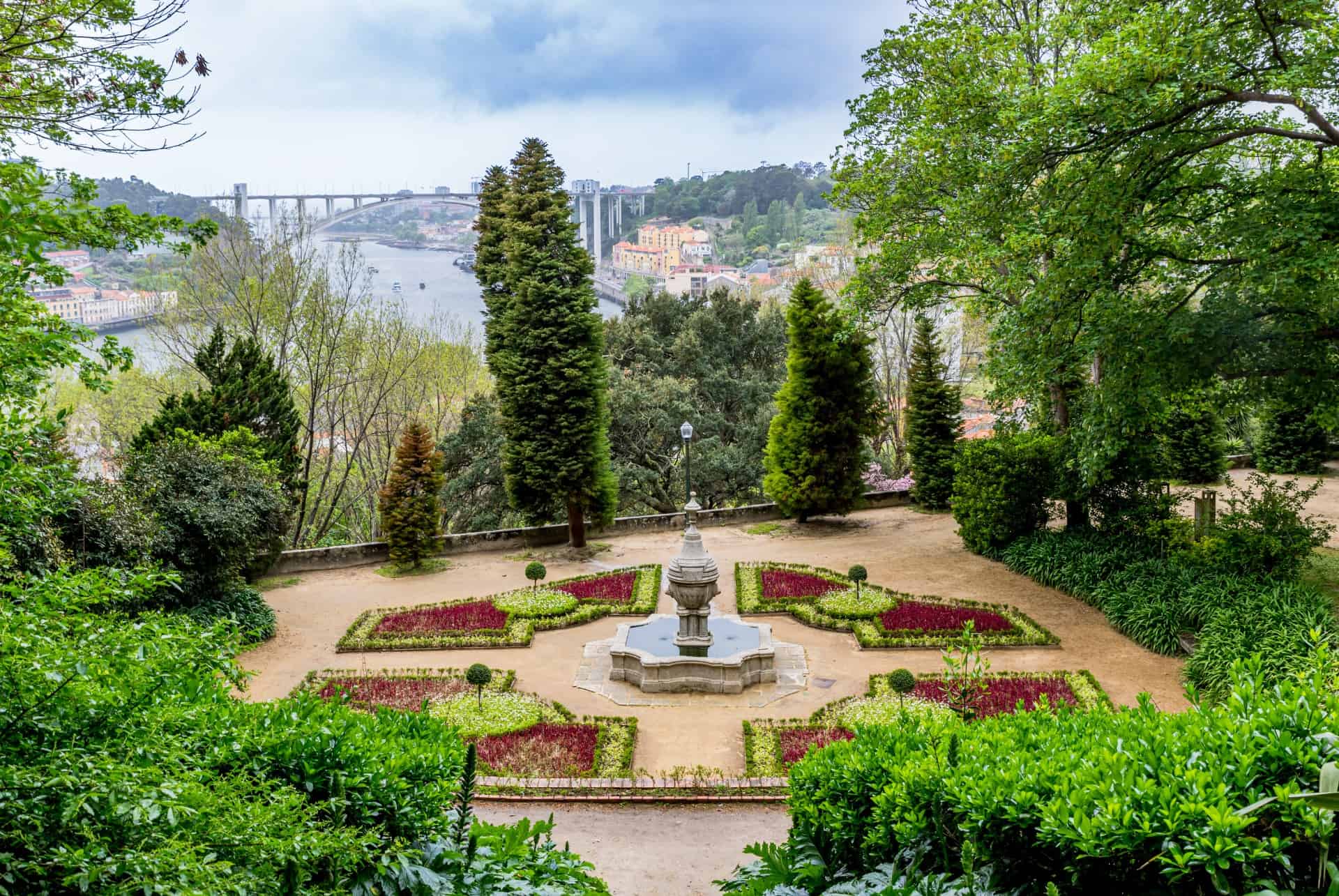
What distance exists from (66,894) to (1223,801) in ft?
13.7

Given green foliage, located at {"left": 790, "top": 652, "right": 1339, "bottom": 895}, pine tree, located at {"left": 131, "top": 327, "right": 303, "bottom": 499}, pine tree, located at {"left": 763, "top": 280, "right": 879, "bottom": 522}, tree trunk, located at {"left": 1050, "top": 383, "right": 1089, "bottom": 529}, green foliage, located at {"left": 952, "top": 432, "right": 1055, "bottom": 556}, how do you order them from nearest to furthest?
1. green foliage, located at {"left": 790, "top": 652, "right": 1339, "bottom": 895}
2. pine tree, located at {"left": 131, "top": 327, "right": 303, "bottom": 499}
3. tree trunk, located at {"left": 1050, "top": 383, "right": 1089, "bottom": 529}
4. green foliage, located at {"left": 952, "top": 432, "right": 1055, "bottom": 556}
5. pine tree, located at {"left": 763, "top": 280, "right": 879, "bottom": 522}

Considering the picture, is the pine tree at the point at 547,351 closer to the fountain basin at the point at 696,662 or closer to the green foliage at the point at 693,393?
the green foliage at the point at 693,393

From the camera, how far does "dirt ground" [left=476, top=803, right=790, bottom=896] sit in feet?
23.3

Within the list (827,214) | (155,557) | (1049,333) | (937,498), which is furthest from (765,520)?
(827,214)

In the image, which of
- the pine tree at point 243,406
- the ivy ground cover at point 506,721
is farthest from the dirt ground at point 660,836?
the pine tree at point 243,406

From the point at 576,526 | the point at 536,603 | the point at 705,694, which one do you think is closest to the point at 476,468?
the point at 576,526

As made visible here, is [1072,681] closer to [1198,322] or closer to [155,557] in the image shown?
[1198,322]

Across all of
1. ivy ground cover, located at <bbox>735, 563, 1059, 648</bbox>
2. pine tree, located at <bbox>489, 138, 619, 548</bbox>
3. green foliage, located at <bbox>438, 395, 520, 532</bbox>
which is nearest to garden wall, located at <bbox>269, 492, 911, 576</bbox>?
pine tree, located at <bbox>489, 138, 619, 548</bbox>

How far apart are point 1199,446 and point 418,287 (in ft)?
69.3

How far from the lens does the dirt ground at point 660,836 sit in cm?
711

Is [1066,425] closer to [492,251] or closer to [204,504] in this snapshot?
[492,251]

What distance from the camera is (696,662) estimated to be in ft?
36.9

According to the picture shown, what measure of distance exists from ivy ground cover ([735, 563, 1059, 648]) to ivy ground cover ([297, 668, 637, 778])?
4.14 m

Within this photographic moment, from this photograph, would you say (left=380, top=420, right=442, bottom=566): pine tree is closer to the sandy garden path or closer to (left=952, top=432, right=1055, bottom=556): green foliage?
the sandy garden path
